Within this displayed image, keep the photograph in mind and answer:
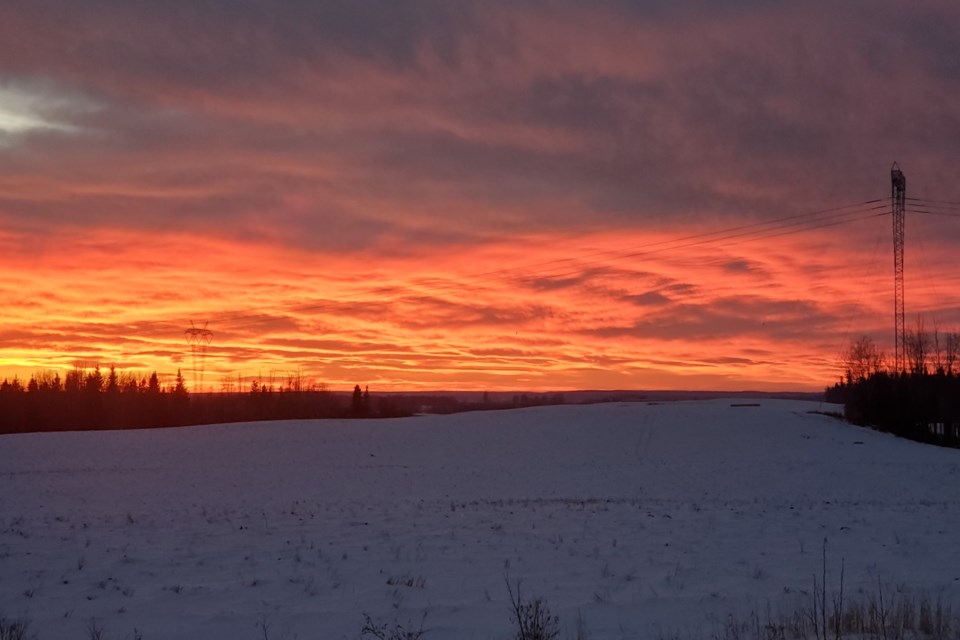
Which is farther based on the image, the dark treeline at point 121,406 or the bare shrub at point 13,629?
the dark treeline at point 121,406

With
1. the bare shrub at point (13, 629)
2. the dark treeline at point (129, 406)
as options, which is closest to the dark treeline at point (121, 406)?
the dark treeline at point (129, 406)

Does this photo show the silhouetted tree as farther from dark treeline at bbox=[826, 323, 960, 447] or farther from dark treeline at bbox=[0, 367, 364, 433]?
dark treeline at bbox=[826, 323, 960, 447]

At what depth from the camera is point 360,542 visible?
18.2 metres

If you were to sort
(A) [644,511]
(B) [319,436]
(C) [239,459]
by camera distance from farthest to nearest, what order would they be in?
(B) [319,436] → (C) [239,459] → (A) [644,511]

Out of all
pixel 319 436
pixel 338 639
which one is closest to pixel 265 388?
pixel 319 436

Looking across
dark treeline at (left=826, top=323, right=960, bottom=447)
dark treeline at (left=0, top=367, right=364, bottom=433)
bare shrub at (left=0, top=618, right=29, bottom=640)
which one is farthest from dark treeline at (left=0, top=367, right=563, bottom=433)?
bare shrub at (left=0, top=618, right=29, bottom=640)

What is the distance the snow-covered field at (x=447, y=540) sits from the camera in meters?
12.0

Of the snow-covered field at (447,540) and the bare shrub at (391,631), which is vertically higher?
the bare shrub at (391,631)

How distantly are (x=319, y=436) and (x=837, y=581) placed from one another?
52677 millimetres

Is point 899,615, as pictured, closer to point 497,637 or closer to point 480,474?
point 497,637

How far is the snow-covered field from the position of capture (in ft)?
39.5

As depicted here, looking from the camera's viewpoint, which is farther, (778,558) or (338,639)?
(778,558)

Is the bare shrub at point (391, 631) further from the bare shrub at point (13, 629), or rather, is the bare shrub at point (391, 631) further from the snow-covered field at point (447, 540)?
the bare shrub at point (13, 629)

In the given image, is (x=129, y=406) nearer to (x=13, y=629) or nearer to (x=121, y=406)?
(x=121, y=406)
